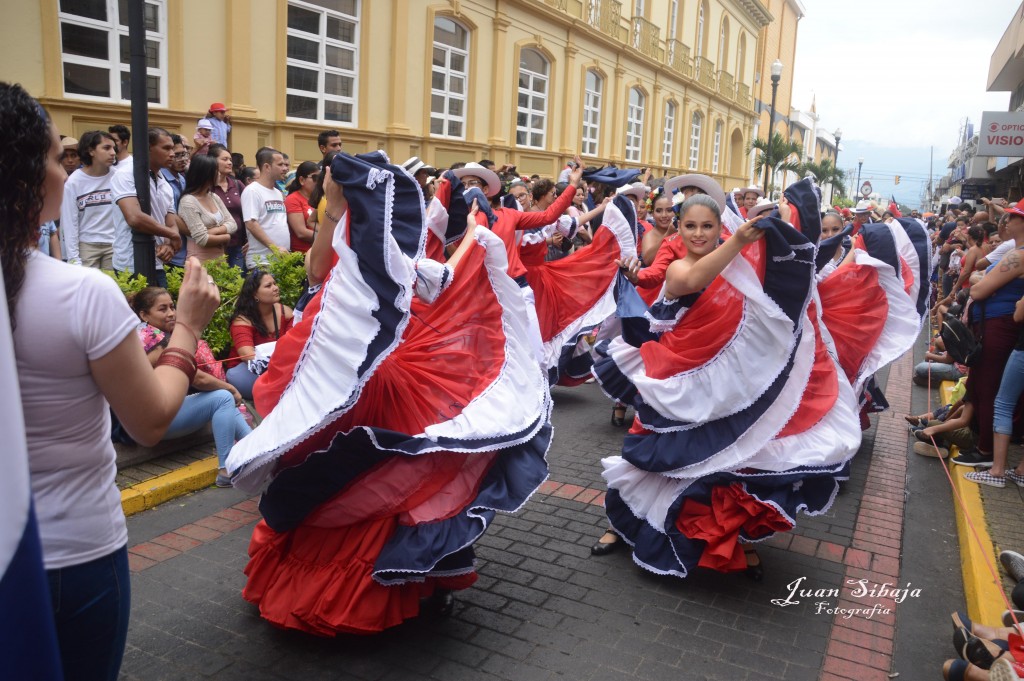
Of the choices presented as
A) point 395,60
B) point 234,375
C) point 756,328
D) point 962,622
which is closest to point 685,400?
point 756,328

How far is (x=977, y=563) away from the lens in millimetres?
4707

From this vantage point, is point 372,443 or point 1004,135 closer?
point 372,443

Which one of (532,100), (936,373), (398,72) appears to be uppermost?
(532,100)

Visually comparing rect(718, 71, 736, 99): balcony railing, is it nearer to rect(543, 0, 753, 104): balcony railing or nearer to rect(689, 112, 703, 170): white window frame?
rect(543, 0, 753, 104): balcony railing

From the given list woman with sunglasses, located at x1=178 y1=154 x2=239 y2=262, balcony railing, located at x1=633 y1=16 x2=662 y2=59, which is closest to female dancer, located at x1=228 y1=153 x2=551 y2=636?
woman with sunglasses, located at x1=178 y1=154 x2=239 y2=262

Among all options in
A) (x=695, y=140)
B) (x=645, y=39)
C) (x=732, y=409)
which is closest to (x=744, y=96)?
(x=695, y=140)

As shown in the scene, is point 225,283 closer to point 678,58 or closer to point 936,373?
point 936,373

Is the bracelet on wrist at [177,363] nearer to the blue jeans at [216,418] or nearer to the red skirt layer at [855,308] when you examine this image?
the blue jeans at [216,418]

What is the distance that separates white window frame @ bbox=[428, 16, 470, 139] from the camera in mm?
17016

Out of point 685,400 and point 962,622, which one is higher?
point 685,400

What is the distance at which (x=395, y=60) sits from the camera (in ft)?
50.0

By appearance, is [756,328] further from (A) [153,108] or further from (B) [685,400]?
(A) [153,108]

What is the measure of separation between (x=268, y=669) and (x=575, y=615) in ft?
4.66

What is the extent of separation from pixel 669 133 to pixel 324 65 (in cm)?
2042
